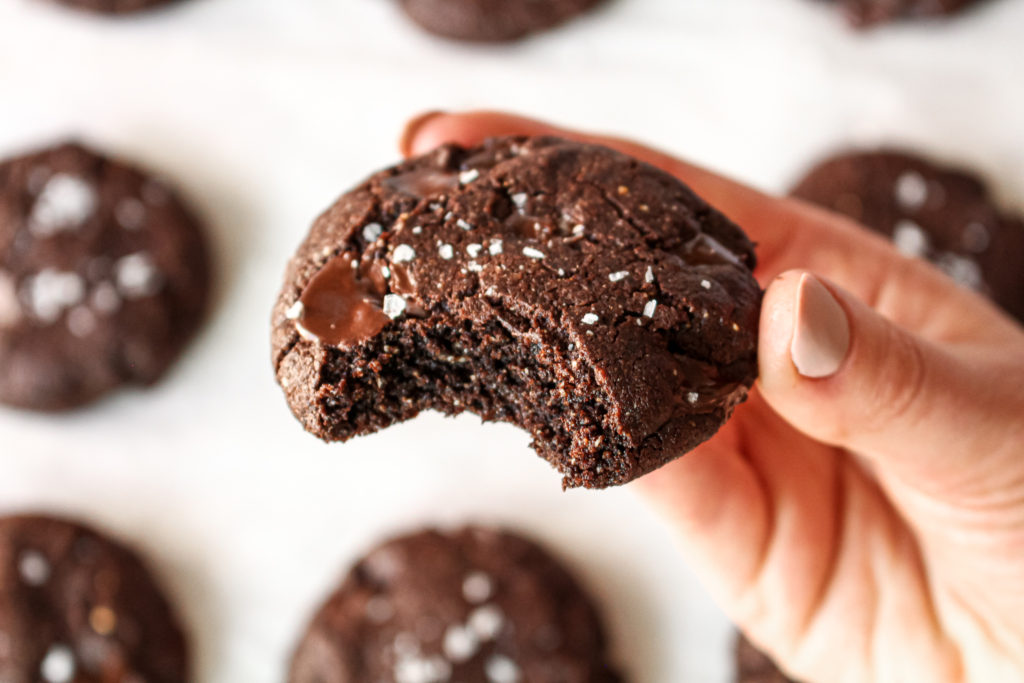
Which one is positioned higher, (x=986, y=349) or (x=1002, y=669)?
(x=986, y=349)

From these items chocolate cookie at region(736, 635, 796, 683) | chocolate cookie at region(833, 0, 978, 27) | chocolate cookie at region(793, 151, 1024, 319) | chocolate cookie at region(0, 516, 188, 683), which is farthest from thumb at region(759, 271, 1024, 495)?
chocolate cookie at region(0, 516, 188, 683)

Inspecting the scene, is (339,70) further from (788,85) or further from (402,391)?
(402,391)

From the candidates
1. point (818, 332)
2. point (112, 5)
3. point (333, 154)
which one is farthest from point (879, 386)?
point (112, 5)

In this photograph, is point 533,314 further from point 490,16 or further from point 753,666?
point 490,16

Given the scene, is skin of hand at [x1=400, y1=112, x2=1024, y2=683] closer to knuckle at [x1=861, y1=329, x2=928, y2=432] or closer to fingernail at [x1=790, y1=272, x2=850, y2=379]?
knuckle at [x1=861, y1=329, x2=928, y2=432]

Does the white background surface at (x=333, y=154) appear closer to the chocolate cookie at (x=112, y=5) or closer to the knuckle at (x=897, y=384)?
the chocolate cookie at (x=112, y=5)

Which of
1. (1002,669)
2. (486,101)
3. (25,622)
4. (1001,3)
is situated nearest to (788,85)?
(1001,3)
